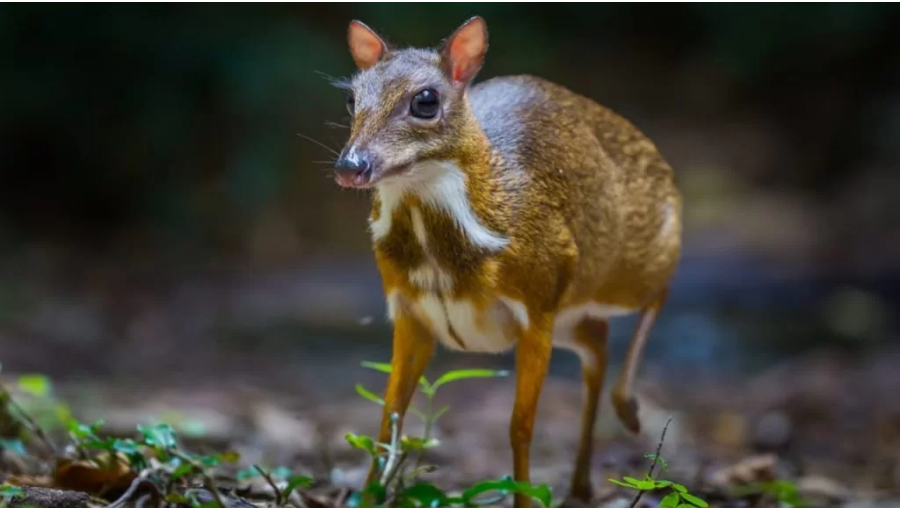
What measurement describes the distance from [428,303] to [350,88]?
2.82ft

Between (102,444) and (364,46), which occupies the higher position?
(364,46)


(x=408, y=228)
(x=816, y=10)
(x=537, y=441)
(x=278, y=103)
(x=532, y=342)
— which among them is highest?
(x=816, y=10)

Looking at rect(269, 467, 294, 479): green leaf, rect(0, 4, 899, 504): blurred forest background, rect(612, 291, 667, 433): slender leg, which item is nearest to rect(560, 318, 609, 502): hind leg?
rect(612, 291, 667, 433): slender leg

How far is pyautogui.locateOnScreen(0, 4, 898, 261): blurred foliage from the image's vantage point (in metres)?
11.3

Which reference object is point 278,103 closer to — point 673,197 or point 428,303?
point 673,197

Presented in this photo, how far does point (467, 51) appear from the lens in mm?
4516

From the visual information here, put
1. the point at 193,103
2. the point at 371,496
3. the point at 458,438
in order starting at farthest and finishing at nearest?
the point at 193,103, the point at 458,438, the point at 371,496

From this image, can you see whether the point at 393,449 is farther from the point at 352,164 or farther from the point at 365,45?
the point at 365,45

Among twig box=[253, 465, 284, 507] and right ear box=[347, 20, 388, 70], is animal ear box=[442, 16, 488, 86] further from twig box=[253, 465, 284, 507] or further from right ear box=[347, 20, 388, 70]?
twig box=[253, 465, 284, 507]

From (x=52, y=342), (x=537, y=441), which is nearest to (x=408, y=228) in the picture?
(x=537, y=441)

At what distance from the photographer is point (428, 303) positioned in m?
4.68

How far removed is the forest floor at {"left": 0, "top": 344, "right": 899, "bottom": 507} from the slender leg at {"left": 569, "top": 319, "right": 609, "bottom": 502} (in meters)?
0.12

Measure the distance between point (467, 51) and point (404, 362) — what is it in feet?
4.18

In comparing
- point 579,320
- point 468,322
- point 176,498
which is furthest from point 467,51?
point 176,498
